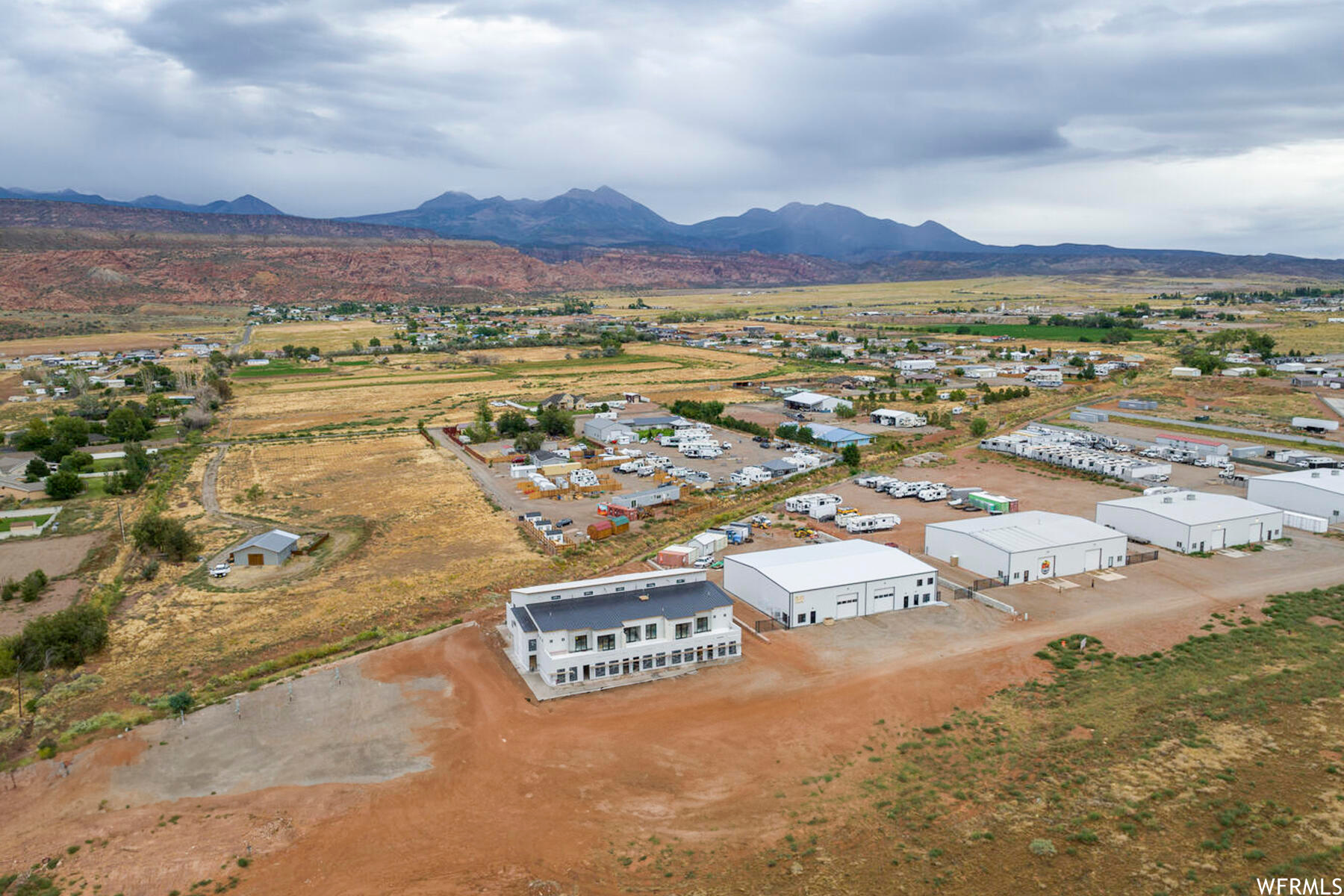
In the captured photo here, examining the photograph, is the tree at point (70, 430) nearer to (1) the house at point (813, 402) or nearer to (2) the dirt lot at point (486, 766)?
(2) the dirt lot at point (486, 766)

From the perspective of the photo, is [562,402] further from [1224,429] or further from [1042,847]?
[1042,847]

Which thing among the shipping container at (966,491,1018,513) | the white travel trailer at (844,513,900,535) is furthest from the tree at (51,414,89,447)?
the shipping container at (966,491,1018,513)

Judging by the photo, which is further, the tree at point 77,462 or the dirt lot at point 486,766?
the tree at point 77,462

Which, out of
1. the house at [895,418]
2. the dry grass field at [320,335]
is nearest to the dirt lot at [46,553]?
the house at [895,418]

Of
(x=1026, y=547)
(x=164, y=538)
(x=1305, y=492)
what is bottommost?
(x=164, y=538)

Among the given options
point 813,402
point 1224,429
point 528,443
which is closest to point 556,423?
point 528,443

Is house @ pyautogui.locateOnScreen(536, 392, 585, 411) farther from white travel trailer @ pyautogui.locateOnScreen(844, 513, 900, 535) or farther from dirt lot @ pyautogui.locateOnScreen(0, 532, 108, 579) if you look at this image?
white travel trailer @ pyautogui.locateOnScreen(844, 513, 900, 535)

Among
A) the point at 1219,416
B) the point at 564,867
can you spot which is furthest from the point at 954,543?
the point at 1219,416

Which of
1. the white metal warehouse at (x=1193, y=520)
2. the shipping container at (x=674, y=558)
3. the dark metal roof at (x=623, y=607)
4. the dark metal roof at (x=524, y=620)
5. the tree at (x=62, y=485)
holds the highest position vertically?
the white metal warehouse at (x=1193, y=520)
